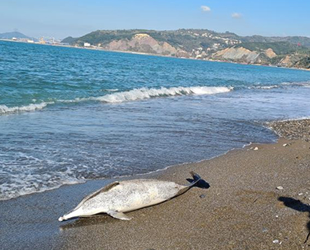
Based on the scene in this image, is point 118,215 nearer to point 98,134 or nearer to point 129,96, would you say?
point 98,134

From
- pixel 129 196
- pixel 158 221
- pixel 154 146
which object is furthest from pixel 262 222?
pixel 154 146

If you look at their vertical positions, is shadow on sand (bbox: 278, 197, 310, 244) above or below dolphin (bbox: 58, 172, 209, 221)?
below

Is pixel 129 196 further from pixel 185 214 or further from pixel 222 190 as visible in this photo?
pixel 222 190

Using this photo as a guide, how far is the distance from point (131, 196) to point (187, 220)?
93cm

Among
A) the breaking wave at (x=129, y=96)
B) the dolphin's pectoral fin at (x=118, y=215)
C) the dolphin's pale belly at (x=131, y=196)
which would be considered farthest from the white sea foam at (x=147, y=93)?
the dolphin's pectoral fin at (x=118, y=215)

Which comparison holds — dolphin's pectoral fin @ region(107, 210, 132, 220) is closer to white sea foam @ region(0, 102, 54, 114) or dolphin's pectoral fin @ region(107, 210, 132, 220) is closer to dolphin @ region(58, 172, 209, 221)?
dolphin @ region(58, 172, 209, 221)

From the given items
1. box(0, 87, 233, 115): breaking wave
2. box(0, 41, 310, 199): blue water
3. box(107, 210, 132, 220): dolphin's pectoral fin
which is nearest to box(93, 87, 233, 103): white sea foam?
→ box(0, 87, 233, 115): breaking wave

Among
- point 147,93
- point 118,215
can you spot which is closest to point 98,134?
point 118,215

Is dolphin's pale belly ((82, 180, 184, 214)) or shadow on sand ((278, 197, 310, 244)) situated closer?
dolphin's pale belly ((82, 180, 184, 214))

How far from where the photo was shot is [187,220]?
5.30 meters

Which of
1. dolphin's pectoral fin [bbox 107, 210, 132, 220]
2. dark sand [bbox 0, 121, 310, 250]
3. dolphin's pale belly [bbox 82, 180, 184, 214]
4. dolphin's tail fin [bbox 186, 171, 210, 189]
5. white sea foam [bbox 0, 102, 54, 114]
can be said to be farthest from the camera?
white sea foam [bbox 0, 102, 54, 114]

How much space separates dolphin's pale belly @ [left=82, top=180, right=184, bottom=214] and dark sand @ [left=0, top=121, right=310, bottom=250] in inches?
5.3

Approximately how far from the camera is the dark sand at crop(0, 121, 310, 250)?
4535 mm

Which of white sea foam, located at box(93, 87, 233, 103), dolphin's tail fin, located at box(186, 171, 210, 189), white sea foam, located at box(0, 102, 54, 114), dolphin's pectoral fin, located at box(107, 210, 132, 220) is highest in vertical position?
white sea foam, located at box(0, 102, 54, 114)
